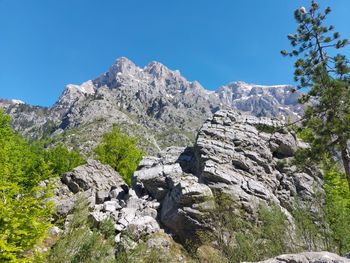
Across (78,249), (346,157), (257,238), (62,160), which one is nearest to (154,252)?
(78,249)

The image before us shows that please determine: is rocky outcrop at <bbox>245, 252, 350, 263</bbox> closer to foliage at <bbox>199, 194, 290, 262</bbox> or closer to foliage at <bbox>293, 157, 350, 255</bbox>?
foliage at <bbox>199, 194, 290, 262</bbox>

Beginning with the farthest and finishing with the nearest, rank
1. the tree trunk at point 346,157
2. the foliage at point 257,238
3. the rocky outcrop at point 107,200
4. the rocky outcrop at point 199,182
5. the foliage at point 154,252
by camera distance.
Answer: the rocky outcrop at point 199,182 → the rocky outcrop at point 107,200 → the tree trunk at point 346,157 → the foliage at point 257,238 → the foliage at point 154,252

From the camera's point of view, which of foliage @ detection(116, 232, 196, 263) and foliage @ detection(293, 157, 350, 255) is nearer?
foliage @ detection(293, 157, 350, 255)

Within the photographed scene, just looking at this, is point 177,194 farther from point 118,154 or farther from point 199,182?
point 118,154

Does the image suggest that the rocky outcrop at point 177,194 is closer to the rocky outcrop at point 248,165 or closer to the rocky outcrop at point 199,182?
the rocky outcrop at point 199,182

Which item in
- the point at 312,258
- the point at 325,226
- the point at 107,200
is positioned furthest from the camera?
the point at 107,200

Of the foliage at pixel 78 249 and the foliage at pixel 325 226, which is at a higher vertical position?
the foliage at pixel 325 226

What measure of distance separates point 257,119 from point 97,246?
2627 cm

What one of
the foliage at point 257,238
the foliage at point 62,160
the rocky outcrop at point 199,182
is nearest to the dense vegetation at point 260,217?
the foliage at point 257,238

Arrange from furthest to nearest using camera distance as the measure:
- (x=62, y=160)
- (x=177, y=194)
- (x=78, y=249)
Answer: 1. (x=62, y=160)
2. (x=177, y=194)
3. (x=78, y=249)

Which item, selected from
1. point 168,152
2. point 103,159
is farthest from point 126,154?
point 168,152

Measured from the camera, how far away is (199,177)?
2788 cm

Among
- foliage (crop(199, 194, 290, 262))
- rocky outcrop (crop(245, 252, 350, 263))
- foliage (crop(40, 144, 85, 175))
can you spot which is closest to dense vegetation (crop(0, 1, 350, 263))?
foliage (crop(199, 194, 290, 262))

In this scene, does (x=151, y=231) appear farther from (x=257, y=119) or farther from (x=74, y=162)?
(x=74, y=162)
